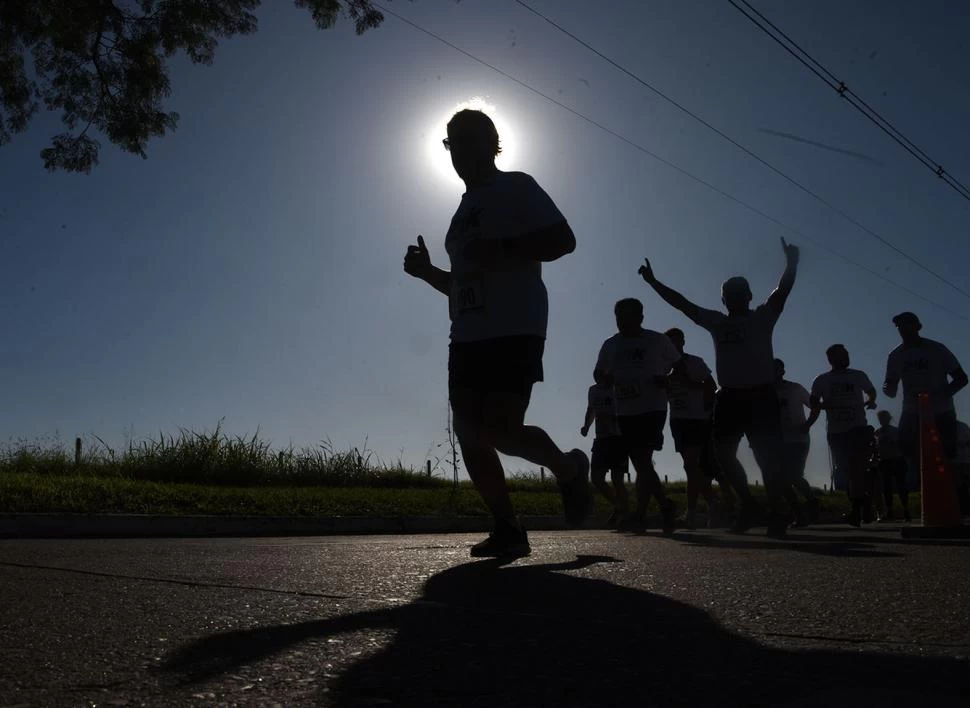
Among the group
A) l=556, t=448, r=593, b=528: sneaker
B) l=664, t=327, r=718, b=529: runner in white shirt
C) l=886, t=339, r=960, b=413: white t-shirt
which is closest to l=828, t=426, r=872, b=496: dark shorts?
l=886, t=339, r=960, b=413: white t-shirt

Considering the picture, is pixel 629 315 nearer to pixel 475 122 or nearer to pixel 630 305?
pixel 630 305

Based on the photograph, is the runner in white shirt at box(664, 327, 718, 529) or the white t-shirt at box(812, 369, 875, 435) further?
the white t-shirt at box(812, 369, 875, 435)

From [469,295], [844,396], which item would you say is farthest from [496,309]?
[844,396]

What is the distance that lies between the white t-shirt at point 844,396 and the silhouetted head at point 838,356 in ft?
0.24

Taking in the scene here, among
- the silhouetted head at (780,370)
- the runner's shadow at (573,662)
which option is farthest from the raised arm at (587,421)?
the runner's shadow at (573,662)

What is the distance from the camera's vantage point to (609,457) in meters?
10.2

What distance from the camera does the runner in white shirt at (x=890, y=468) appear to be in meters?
14.1

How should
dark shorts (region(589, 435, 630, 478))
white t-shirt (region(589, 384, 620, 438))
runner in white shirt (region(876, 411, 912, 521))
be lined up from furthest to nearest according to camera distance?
1. runner in white shirt (region(876, 411, 912, 521))
2. white t-shirt (region(589, 384, 620, 438))
3. dark shorts (region(589, 435, 630, 478))

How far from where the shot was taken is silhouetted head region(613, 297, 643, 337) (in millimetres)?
8438

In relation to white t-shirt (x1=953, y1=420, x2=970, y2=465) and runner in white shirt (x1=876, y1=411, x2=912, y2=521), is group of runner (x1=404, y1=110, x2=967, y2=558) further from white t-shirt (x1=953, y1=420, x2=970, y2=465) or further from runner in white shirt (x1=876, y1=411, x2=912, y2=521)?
white t-shirt (x1=953, y1=420, x2=970, y2=465)

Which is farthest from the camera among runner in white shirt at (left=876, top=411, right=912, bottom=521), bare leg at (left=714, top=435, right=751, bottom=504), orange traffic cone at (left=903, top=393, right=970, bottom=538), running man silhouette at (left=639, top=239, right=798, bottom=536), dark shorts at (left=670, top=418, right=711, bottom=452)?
runner in white shirt at (left=876, top=411, right=912, bottom=521)

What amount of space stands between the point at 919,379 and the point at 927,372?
0.30 ft

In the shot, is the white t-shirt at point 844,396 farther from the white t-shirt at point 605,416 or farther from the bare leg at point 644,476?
the bare leg at point 644,476

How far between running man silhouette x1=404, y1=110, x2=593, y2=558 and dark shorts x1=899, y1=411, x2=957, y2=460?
18.3 feet
